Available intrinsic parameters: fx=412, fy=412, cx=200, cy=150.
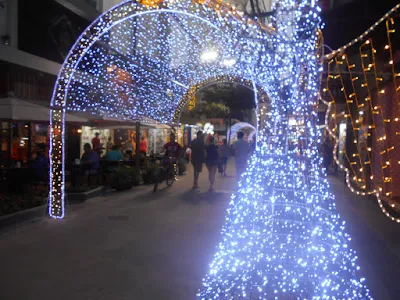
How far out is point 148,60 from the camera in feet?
54.2

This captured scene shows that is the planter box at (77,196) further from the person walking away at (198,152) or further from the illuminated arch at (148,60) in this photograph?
the person walking away at (198,152)

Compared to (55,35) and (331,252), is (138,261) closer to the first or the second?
(331,252)

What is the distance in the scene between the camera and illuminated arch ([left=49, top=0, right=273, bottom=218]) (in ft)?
22.6

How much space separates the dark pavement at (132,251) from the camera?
15.6ft

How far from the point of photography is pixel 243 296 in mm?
3578

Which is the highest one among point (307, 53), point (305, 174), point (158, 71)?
point (158, 71)

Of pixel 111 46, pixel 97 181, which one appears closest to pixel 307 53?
pixel 97 181

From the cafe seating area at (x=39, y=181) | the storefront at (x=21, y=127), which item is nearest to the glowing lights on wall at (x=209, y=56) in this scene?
the cafe seating area at (x=39, y=181)

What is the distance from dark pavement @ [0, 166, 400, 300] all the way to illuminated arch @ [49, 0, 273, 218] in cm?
136

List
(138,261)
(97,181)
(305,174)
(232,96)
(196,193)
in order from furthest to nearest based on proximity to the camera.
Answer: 1. (232,96)
2. (97,181)
3. (196,193)
4. (138,261)
5. (305,174)

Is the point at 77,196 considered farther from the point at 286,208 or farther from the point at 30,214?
the point at 286,208

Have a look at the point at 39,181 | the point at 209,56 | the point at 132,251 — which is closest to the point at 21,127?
the point at 39,181

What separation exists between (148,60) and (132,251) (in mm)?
11616

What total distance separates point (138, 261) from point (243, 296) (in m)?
2.45
